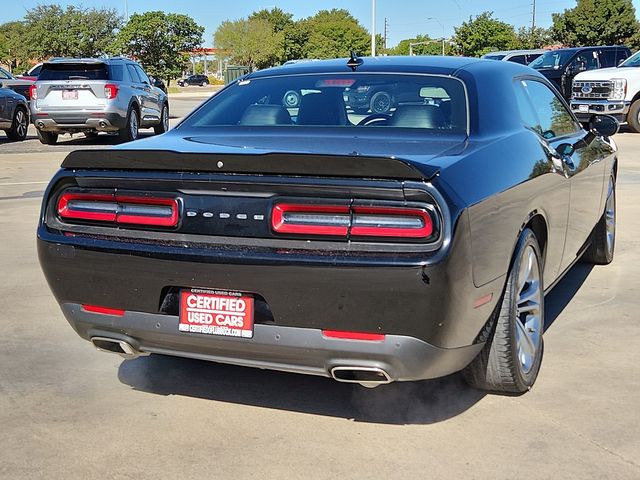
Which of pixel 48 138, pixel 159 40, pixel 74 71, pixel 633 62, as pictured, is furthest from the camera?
pixel 159 40

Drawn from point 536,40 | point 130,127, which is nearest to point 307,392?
point 130,127

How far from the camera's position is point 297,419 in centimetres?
384

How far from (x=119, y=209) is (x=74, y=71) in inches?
558

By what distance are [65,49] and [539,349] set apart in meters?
61.5

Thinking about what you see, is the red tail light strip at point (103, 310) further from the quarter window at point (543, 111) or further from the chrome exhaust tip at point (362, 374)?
the quarter window at point (543, 111)

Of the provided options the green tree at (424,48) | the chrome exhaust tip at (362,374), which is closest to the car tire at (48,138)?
the chrome exhaust tip at (362,374)

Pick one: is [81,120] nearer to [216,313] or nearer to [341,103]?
[341,103]

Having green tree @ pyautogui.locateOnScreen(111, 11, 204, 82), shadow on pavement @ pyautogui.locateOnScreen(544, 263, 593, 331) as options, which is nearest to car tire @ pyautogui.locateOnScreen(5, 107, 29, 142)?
shadow on pavement @ pyautogui.locateOnScreen(544, 263, 593, 331)

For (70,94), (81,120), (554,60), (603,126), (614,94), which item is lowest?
(81,120)

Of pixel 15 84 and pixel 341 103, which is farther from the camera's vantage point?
pixel 15 84

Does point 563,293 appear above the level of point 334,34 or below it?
below

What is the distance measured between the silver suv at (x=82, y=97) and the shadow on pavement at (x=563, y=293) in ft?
38.6

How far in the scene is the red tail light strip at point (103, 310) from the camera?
12.0 feet

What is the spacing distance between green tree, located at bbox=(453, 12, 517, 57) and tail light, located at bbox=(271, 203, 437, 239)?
6345 centimetres
